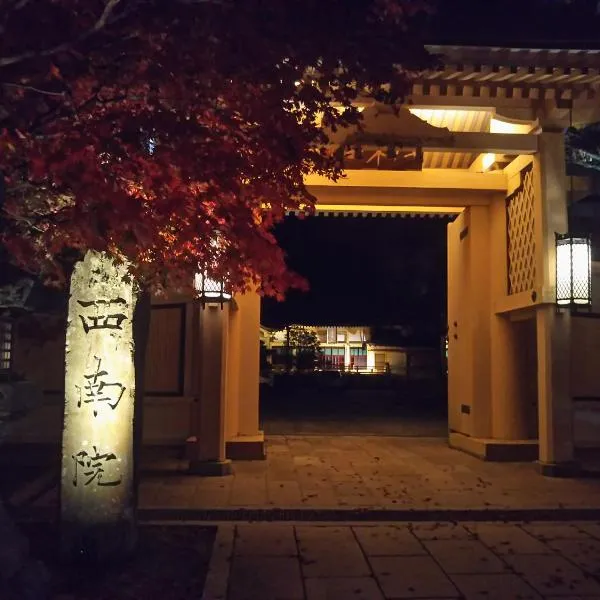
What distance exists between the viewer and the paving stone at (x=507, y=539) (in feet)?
21.6

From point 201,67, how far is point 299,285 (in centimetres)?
241

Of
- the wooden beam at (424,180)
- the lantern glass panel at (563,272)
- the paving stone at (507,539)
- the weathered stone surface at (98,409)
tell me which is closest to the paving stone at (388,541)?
the paving stone at (507,539)

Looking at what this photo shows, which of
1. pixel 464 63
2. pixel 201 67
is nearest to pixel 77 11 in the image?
pixel 201 67

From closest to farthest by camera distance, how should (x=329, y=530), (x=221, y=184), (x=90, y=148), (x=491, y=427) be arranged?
(x=90, y=148), (x=221, y=184), (x=329, y=530), (x=491, y=427)

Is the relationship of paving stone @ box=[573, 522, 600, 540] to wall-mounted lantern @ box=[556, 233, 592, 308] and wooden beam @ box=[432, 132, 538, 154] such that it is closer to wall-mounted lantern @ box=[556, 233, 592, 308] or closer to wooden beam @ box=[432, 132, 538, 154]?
wall-mounted lantern @ box=[556, 233, 592, 308]

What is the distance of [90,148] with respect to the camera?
18.5ft

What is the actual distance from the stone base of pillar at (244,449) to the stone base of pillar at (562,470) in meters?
4.79

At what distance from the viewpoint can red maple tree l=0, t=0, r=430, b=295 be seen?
530 cm

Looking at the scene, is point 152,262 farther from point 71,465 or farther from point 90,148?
point 71,465

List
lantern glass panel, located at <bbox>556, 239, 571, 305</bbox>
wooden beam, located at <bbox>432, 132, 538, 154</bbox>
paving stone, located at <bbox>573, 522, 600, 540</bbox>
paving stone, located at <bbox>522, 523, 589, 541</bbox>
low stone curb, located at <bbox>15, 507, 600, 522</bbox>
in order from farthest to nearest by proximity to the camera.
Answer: wooden beam, located at <bbox>432, 132, 538, 154</bbox> → lantern glass panel, located at <bbox>556, 239, 571, 305</bbox> → low stone curb, located at <bbox>15, 507, 600, 522</bbox> → paving stone, located at <bbox>573, 522, 600, 540</bbox> → paving stone, located at <bbox>522, 523, 589, 541</bbox>

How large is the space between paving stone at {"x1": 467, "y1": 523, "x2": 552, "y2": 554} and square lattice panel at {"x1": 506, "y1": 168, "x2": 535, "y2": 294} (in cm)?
493

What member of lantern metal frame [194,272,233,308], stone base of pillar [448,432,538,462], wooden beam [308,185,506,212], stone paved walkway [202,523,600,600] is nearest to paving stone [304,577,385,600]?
stone paved walkway [202,523,600,600]

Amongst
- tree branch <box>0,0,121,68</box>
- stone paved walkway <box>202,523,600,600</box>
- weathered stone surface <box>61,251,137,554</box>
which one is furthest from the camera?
weathered stone surface <box>61,251,137,554</box>

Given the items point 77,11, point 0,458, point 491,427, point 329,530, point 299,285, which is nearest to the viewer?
point 77,11
